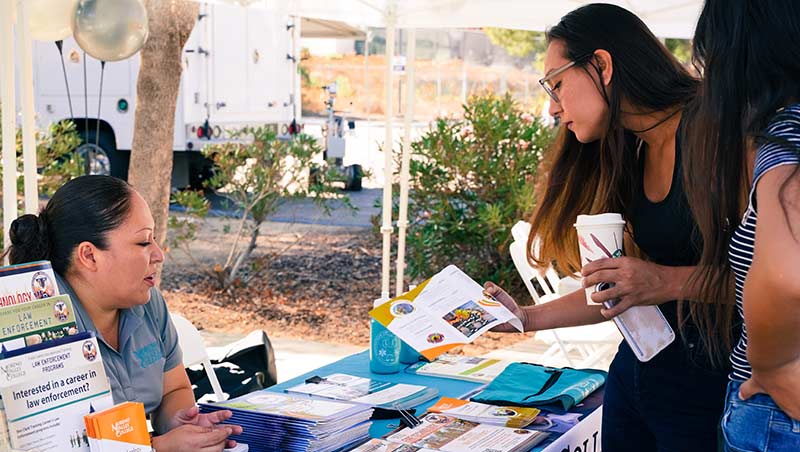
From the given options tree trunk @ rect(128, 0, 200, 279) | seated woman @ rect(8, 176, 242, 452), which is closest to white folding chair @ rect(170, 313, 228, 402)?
seated woman @ rect(8, 176, 242, 452)

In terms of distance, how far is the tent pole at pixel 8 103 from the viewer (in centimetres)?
321

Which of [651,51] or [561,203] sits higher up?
[651,51]

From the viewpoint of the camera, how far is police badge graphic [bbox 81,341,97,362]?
5.57 feet

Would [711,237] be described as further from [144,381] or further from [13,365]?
[144,381]

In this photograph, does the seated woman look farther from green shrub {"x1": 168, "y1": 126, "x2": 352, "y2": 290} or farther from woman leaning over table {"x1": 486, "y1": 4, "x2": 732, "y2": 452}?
green shrub {"x1": 168, "y1": 126, "x2": 352, "y2": 290}

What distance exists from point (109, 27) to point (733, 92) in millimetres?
3386

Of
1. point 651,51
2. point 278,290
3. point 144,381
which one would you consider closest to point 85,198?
point 144,381

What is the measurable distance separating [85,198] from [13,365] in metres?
0.75

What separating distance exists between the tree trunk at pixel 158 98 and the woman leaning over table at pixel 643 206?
391 cm

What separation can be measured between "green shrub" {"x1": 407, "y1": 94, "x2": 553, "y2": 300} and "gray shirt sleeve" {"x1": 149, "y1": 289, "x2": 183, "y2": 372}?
4260mm

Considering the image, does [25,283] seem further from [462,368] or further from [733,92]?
[462,368]

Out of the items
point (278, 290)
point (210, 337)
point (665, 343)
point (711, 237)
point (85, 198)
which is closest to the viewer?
point (711, 237)

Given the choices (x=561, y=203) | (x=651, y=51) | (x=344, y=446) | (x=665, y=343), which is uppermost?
(x=651, y=51)

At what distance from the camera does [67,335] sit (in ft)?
5.66
